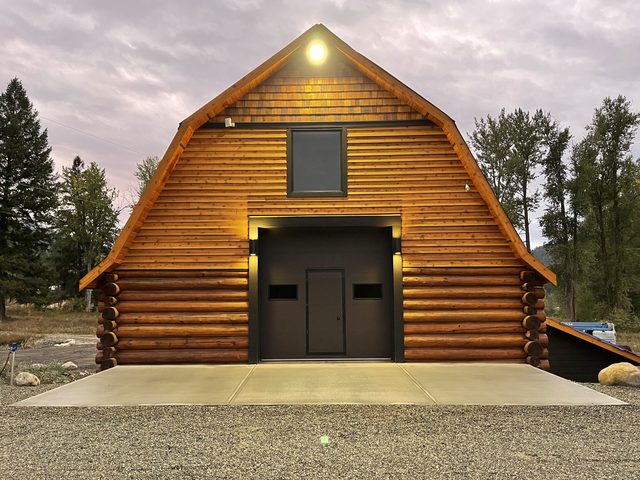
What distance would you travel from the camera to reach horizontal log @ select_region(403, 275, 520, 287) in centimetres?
1003

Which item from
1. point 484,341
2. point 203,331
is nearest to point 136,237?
point 203,331

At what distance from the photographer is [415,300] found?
394 inches

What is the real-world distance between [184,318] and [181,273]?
1009 millimetres

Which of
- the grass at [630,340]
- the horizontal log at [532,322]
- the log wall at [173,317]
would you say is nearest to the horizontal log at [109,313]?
the log wall at [173,317]

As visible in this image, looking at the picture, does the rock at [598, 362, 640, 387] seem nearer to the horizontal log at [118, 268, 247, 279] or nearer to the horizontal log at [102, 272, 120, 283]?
the horizontal log at [118, 268, 247, 279]

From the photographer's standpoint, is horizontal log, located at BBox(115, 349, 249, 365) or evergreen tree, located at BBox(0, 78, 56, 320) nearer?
horizontal log, located at BBox(115, 349, 249, 365)

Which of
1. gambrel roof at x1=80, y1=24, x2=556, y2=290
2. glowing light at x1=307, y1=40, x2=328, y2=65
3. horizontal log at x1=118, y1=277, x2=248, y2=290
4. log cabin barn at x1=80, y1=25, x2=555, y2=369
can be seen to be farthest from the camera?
glowing light at x1=307, y1=40, x2=328, y2=65

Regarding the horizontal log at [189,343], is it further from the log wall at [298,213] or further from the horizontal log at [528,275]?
the horizontal log at [528,275]

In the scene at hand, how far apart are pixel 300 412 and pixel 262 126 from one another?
6622 millimetres

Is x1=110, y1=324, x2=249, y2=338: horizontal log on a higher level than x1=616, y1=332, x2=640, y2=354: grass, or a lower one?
higher

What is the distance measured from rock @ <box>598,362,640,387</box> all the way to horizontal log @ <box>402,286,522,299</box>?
2271mm

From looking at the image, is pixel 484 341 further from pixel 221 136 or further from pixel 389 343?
pixel 221 136

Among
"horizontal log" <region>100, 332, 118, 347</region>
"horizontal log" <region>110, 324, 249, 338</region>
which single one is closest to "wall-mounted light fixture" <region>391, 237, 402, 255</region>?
"horizontal log" <region>110, 324, 249, 338</region>

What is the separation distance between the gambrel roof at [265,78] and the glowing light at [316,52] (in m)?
0.12
